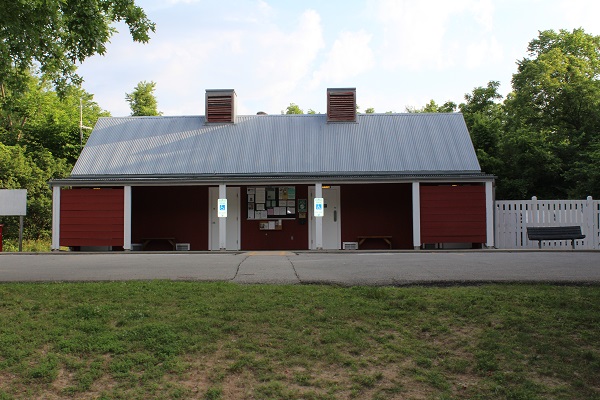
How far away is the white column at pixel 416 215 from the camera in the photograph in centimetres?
1927

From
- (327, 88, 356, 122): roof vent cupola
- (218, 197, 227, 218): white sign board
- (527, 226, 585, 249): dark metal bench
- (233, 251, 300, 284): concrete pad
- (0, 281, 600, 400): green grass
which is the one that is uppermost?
(327, 88, 356, 122): roof vent cupola

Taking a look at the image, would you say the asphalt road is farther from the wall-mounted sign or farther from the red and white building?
the red and white building

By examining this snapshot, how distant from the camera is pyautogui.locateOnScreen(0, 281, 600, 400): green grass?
5578 millimetres

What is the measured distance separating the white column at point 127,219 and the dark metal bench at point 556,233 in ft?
43.4

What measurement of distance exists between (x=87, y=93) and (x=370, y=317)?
50301 mm

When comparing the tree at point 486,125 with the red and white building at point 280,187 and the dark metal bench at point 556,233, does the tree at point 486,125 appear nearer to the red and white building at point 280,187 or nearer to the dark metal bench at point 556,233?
the red and white building at point 280,187

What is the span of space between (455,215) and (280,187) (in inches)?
248

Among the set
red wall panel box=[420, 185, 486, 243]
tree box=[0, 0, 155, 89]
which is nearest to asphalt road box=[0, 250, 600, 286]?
tree box=[0, 0, 155, 89]

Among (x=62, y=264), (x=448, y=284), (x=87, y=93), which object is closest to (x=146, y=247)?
(x=62, y=264)

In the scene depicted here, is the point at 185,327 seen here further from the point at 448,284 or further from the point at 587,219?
the point at 587,219

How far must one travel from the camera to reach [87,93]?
170ft

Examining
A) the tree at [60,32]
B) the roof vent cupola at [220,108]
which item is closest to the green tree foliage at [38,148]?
the roof vent cupola at [220,108]

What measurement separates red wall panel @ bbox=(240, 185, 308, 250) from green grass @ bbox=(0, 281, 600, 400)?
13.0m

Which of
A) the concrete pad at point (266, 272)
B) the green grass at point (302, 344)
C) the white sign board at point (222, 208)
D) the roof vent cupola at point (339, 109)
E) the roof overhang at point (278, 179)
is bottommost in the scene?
the green grass at point (302, 344)
